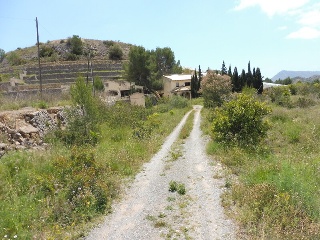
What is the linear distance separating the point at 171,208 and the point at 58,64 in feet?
163

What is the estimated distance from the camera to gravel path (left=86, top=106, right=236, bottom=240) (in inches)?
219

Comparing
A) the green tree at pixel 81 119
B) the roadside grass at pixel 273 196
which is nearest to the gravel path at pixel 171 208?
the roadside grass at pixel 273 196

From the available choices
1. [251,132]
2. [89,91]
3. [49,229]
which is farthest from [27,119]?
[251,132]

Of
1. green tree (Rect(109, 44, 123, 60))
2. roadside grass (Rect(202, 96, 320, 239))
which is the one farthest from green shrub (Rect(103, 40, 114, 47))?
roadside grass (Rect(202, 96, 320, 239))

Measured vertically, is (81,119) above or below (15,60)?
below

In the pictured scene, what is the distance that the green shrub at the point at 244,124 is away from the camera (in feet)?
38.9

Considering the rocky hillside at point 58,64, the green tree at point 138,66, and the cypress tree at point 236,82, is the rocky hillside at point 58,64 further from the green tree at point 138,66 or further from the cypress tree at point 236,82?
the cypress tree at point 236,82

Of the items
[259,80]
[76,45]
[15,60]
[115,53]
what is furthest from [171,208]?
[76,45]

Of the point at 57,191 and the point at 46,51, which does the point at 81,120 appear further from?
the point at 46,51

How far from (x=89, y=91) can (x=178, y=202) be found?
424 inches

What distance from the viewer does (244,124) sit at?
12047 millimetres

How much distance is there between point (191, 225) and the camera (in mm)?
5785

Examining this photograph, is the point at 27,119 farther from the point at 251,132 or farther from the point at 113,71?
the point at 113,71

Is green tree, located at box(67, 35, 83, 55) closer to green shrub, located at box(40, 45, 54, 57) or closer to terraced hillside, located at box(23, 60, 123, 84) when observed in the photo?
green shrub, located at box(40, 45, 54, 57)
